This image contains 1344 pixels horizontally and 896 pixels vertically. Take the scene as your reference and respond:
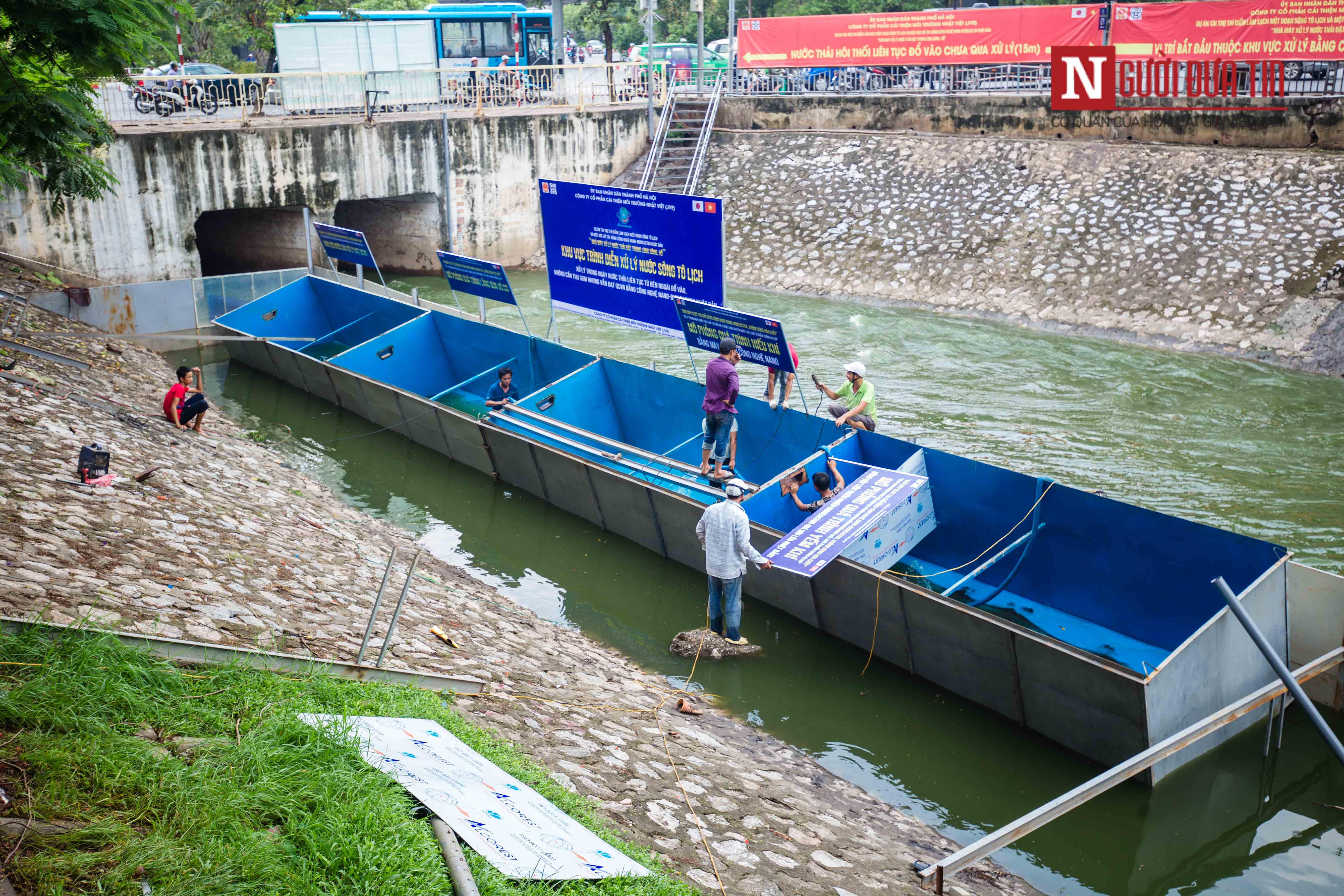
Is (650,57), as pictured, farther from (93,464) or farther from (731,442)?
(93,464)

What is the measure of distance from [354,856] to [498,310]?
21.0m

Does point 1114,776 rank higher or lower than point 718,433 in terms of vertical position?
lower

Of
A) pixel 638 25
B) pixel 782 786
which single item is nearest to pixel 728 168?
pixel 782 786

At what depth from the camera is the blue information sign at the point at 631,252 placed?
13328 mm

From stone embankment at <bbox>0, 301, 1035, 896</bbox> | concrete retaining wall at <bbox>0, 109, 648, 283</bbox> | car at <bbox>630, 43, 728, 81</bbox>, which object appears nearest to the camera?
stone embankment at <bbox>0, 301, 1035, 896</bbox>

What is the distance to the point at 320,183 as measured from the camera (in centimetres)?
2408

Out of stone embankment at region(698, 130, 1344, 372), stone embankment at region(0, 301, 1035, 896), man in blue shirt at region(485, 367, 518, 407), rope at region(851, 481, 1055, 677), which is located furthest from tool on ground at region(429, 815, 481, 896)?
stone embankment at region(698, 130, 1344, 372)

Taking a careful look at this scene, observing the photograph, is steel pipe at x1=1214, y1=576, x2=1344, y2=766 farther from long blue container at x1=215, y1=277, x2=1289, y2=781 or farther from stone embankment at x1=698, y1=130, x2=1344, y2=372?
stone embankment at x1=698, y1=130, x2=1344, y2=372

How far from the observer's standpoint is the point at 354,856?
14.4 ft

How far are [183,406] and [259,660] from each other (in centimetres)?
811

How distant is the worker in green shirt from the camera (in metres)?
11.6

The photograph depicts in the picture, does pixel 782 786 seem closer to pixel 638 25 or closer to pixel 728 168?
pixel 728 168

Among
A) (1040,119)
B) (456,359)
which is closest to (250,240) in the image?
(456,359)

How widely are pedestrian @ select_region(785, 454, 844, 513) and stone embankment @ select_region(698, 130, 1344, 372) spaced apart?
10.7 metres
